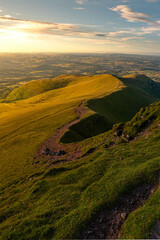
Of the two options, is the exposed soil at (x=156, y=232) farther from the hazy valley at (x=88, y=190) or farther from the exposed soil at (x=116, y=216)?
the exposed soil at (x=116, y=216)

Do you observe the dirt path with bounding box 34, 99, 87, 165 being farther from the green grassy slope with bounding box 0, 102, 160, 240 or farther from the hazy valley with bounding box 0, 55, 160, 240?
the green grassy slope with bounding box 0, 102, 160, 240

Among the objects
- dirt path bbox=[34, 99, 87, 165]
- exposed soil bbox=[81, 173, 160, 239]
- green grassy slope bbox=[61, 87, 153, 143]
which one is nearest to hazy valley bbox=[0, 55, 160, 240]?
exposed soil bbox=[81, 173, 160, 239]

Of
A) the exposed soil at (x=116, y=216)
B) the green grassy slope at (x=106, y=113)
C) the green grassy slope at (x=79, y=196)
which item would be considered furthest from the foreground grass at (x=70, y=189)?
the green grassy slope at (x=106, y=113)

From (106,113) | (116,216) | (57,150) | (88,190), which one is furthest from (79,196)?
(106,113)

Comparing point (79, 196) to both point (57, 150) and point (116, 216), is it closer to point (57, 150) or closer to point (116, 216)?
point (116, 216)

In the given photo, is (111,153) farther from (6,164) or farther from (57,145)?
(6,164)
